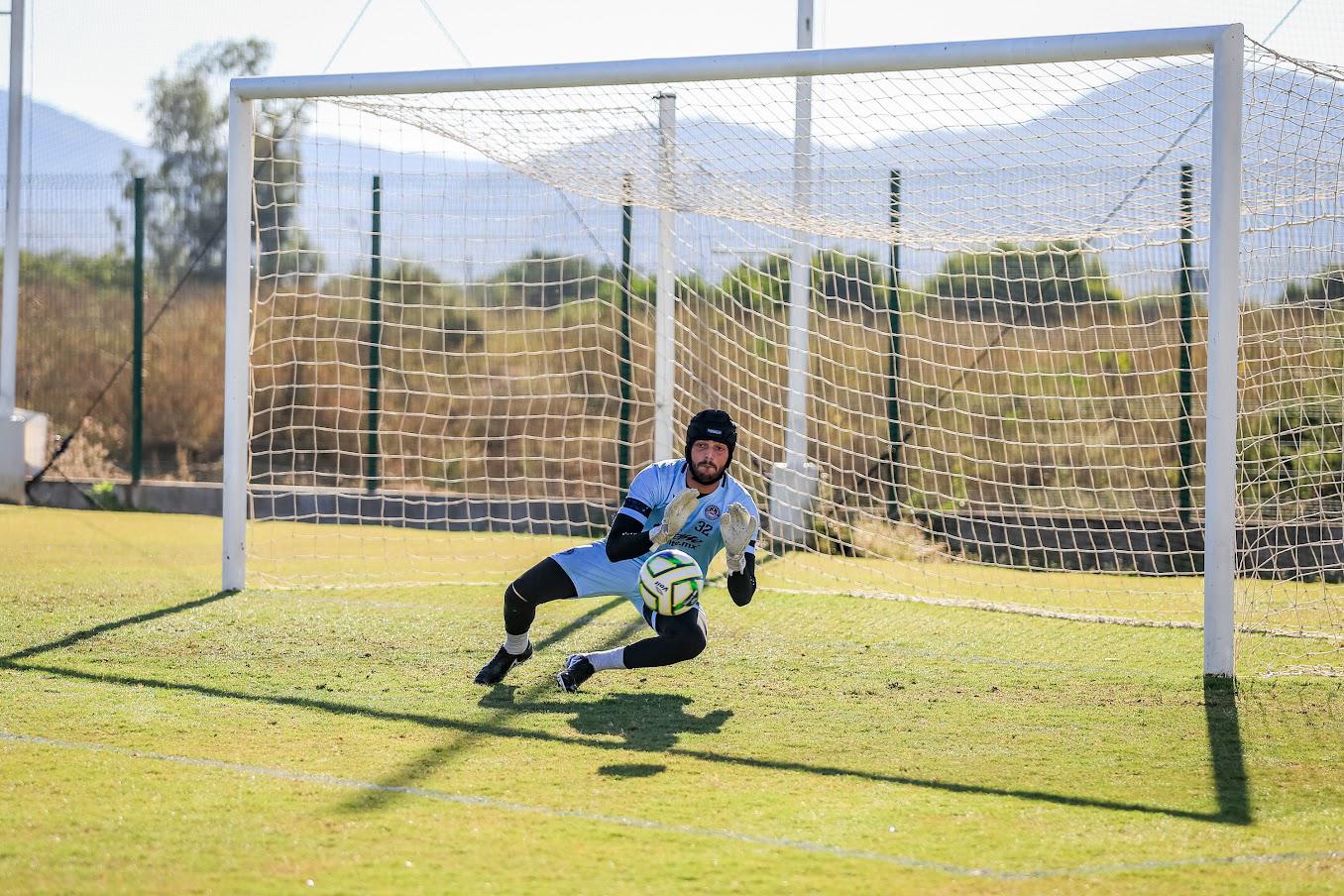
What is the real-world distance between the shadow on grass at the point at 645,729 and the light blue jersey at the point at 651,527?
554mm

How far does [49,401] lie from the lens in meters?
15.3

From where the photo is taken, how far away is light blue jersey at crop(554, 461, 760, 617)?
6090 millimetres

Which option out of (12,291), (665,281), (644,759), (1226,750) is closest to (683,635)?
(644,759)

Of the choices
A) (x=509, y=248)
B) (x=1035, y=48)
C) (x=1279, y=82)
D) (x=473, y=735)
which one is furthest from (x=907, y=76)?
(x=509, y=248)

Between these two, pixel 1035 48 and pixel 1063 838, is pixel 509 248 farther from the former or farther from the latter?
pixel 1063 838

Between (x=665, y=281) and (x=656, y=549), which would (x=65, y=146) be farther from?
(x=656, y=549)

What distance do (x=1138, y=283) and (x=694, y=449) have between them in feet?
21.6

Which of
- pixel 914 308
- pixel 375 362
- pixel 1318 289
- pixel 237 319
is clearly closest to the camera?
pixel 237 319

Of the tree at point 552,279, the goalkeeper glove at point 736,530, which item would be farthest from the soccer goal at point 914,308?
the goalkeeper glove at point 736,530

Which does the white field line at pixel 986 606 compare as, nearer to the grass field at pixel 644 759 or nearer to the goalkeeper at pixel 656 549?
the grass field at pixel 644 759

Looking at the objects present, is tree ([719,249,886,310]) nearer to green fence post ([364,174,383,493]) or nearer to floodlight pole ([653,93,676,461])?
floodlight pole ([653,93,676,461])

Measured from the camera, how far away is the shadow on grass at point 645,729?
448 cm

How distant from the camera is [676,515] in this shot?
582 cm

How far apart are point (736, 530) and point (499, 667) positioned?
1.26 m
